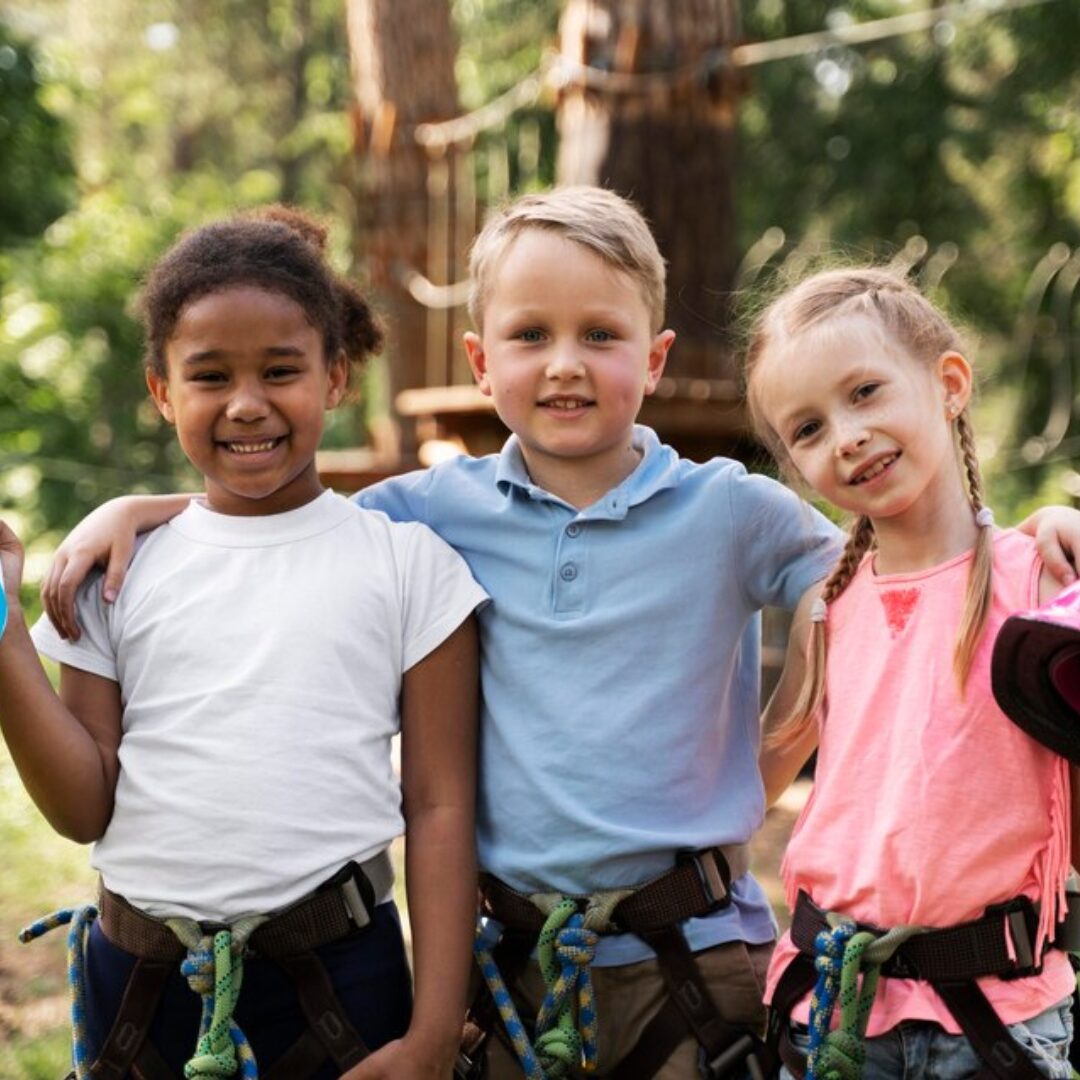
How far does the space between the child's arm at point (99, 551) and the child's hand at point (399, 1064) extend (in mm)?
742

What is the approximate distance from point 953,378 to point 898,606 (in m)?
0.35

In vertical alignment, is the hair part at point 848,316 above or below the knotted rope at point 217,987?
above

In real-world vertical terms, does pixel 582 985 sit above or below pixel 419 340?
above

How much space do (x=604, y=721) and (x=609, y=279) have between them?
67 centimetres

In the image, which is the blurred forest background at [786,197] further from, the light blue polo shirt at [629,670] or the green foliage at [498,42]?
the light blue polo shirt at [629,670]

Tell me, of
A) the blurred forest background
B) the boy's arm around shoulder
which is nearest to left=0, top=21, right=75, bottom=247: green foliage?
the blurred forest background

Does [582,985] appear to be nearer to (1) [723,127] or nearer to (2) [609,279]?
(2) [609,279]

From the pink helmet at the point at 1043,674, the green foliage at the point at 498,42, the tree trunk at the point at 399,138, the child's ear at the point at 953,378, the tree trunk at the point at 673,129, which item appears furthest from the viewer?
the green foliage at the point at 498,42

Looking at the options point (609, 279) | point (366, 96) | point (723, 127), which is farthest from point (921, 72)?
point (609, 279)

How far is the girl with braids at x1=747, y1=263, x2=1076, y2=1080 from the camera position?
1.92 metres

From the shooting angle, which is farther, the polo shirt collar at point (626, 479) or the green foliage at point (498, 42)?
the green foliage at point (498, 42)

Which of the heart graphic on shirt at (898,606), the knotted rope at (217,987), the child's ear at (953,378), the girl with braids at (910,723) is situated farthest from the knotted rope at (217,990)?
the child's ear at (953,378)

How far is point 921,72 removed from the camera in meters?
13.0

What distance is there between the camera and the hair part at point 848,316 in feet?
7.00
